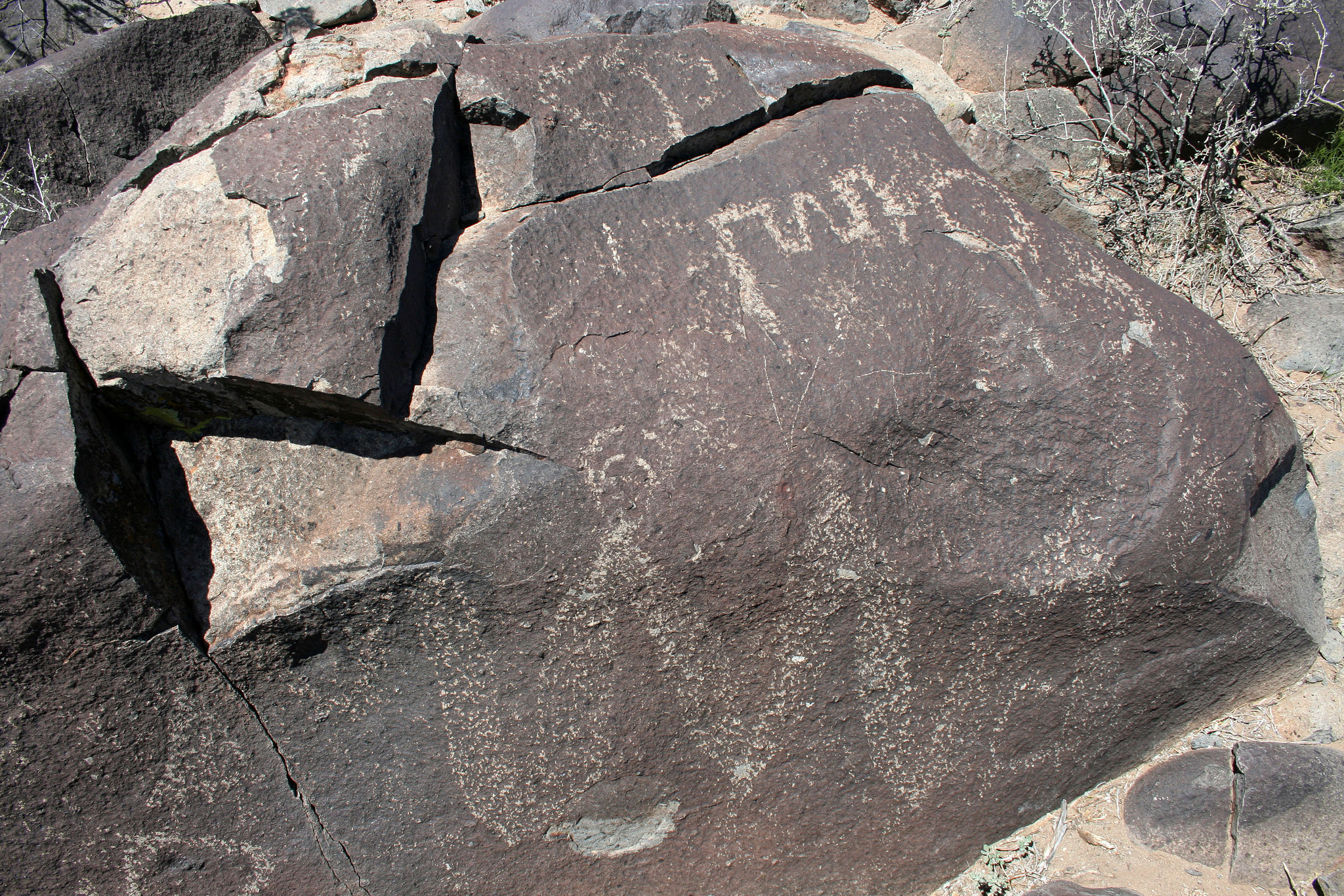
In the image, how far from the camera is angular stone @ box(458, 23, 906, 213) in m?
1.46

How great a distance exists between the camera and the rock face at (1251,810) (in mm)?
1621

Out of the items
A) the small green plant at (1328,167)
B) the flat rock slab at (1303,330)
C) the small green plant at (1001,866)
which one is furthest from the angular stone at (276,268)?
the small green plant at (1328,167)

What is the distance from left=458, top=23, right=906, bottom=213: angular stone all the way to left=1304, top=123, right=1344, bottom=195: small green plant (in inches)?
72.1

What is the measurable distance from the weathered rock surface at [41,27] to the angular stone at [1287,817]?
13.7 ft

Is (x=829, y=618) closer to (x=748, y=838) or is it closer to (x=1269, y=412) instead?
(x=748, y=838)

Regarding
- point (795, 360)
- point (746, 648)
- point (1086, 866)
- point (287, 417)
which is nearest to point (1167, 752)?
point (1086, 866)

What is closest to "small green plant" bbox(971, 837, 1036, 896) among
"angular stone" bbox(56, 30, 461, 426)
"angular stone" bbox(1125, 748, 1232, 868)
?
"angular stone" bbox(1125, 748, 1232, 868)

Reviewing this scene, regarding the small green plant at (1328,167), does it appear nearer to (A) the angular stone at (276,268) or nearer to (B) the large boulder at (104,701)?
(A) the angular stone at (276,268)

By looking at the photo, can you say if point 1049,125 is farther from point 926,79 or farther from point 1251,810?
point 1251,810

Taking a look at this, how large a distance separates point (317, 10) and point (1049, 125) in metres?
2.68

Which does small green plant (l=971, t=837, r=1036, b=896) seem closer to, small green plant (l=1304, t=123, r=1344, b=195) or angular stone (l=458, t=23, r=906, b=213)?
angular stone (l=458, t=23, r=906, b=213)

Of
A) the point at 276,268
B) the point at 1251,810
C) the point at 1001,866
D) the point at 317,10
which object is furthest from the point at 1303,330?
the point at 317,10

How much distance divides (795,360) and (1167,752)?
1.22 metres

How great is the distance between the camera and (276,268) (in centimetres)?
123
